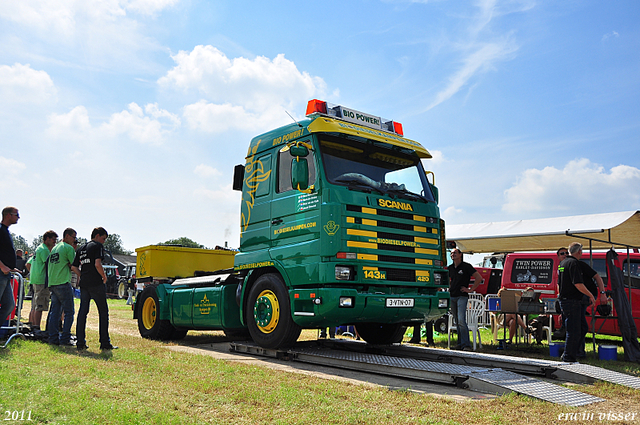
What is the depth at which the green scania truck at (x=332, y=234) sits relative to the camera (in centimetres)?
718

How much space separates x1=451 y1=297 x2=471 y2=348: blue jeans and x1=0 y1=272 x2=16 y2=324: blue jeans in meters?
7.70

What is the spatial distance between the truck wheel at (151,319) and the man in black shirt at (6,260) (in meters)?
3.08

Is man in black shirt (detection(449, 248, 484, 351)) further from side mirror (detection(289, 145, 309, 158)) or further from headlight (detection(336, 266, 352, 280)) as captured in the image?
side mirror (detection(289, 145, 309, 158))

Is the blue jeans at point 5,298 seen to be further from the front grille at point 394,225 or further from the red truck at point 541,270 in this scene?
the red truck at point 541,270

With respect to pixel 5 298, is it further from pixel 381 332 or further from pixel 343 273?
pixel 381 332

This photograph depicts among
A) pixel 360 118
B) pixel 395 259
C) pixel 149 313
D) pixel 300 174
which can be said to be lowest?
pixel 149 313

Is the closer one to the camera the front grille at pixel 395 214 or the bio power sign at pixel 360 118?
the front grille at pixel 395 214

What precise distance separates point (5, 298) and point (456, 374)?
21.9ft

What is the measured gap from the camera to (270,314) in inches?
314

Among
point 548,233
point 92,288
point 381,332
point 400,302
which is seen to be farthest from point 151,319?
point 548,233

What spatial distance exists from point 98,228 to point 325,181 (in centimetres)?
377

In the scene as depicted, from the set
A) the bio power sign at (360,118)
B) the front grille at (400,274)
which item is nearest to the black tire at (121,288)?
the bio power sign at (360,118)

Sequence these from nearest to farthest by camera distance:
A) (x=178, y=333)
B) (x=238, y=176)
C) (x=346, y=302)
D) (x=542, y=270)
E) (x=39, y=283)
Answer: (x=346, y=302) < (x=238, y=176) < (x=39, y=283) < (x=178, y=333) < (x=542, y=270)

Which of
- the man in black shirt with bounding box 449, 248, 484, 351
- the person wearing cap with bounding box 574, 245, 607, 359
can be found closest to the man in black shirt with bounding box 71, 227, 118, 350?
the man in black shirt with bounding box 449, 248, 484, 351
